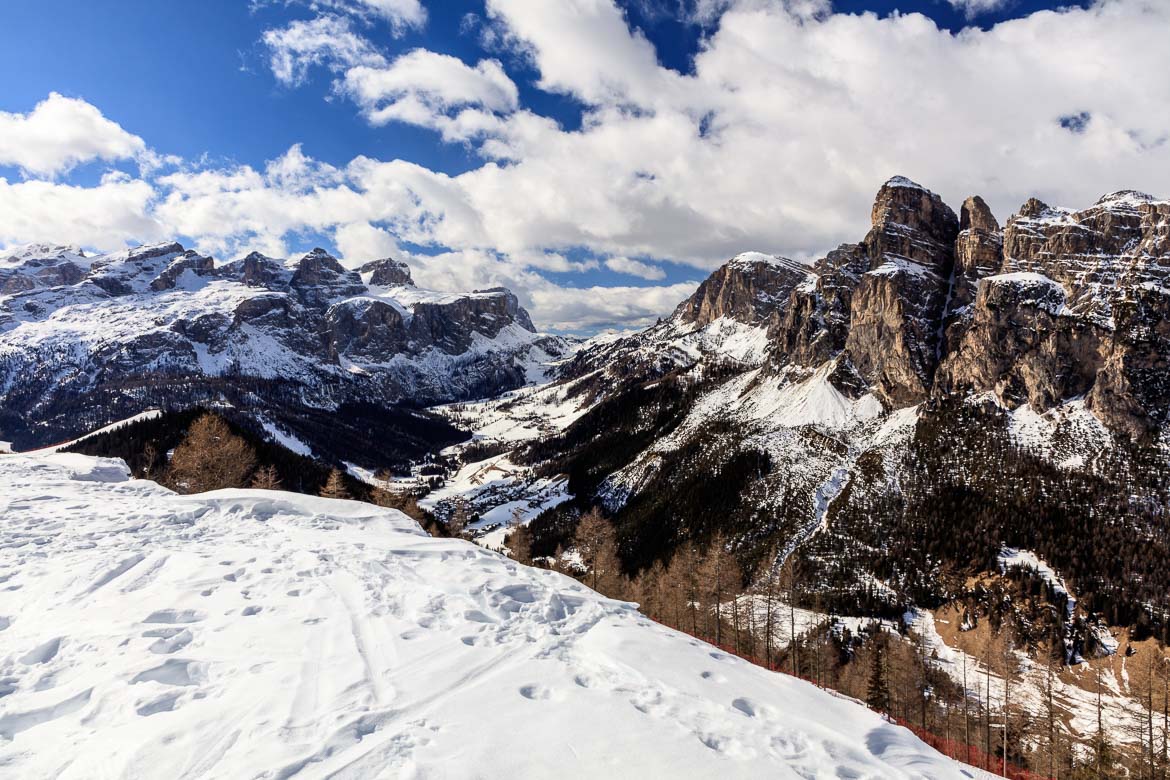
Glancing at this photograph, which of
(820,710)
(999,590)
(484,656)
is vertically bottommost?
(999,590)

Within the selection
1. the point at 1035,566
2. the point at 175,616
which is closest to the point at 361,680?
the point at 175,616

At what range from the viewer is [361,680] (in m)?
9.66

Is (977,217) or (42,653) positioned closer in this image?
(42,653)

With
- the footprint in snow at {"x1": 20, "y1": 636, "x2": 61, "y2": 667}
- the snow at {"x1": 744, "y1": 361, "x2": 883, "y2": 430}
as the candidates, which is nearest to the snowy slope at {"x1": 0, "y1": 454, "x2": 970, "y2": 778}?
the footprint in snow at {"x1": 20, "y1": 636, "x2": 61, "y2": 667}

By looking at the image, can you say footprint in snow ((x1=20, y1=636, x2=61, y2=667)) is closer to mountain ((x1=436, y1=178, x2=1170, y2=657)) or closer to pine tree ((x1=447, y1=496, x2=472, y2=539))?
pine tree ((x1=447, y1=496, x2=472, y2=539))

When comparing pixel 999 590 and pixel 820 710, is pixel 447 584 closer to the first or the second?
pixel 820 710

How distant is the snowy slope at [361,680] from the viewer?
7516 millimetres

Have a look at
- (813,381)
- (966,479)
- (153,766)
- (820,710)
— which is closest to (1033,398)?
(966,479)

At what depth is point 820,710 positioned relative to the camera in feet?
35.0

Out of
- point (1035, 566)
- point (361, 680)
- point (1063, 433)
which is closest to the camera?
point (361, 680)

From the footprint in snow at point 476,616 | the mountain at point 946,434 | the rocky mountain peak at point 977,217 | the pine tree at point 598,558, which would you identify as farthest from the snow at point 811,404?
the footprint in snow at point 476,616

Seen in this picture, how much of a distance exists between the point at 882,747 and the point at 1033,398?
165870 mm

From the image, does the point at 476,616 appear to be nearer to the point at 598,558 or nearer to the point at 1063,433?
the point at 598,558

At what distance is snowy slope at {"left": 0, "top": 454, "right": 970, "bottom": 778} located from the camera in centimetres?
752
